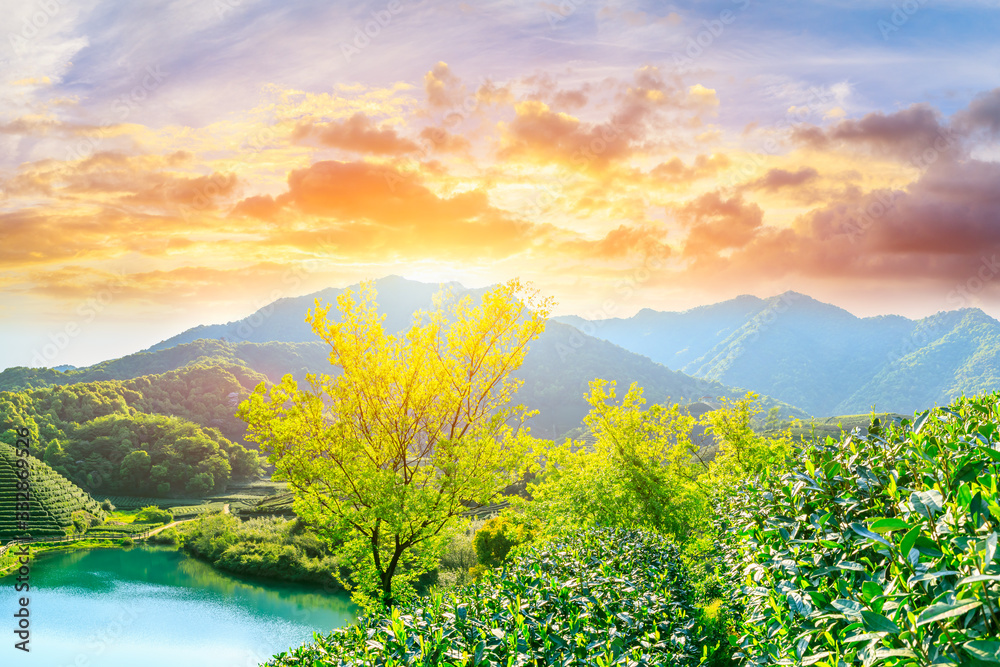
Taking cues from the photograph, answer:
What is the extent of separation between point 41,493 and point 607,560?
54907mm

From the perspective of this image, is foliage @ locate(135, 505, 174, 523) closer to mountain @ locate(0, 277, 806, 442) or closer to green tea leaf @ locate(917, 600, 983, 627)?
mountain @ locate(0, 277, 806, 442)

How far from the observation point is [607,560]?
5625 mm

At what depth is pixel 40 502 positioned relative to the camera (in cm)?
3994

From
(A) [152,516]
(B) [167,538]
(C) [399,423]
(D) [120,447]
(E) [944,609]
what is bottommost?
(A) [152,516]

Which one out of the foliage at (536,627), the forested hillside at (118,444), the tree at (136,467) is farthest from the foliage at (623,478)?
the tree at (136,467)

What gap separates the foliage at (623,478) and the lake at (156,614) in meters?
13.0

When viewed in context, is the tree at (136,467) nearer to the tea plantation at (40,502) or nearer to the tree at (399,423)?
the tea plantation at (40,502)

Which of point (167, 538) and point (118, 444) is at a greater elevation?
point (118, 444)

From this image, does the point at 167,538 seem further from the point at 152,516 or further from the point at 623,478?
the point at 623,478

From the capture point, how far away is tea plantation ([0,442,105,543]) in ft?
116

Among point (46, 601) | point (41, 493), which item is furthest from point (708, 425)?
point (41, 493)

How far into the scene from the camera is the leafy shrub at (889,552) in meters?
1.57

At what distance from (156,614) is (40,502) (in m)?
27.4

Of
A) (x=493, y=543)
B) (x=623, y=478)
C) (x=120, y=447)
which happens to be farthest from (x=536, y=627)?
(x=120, y=447)
